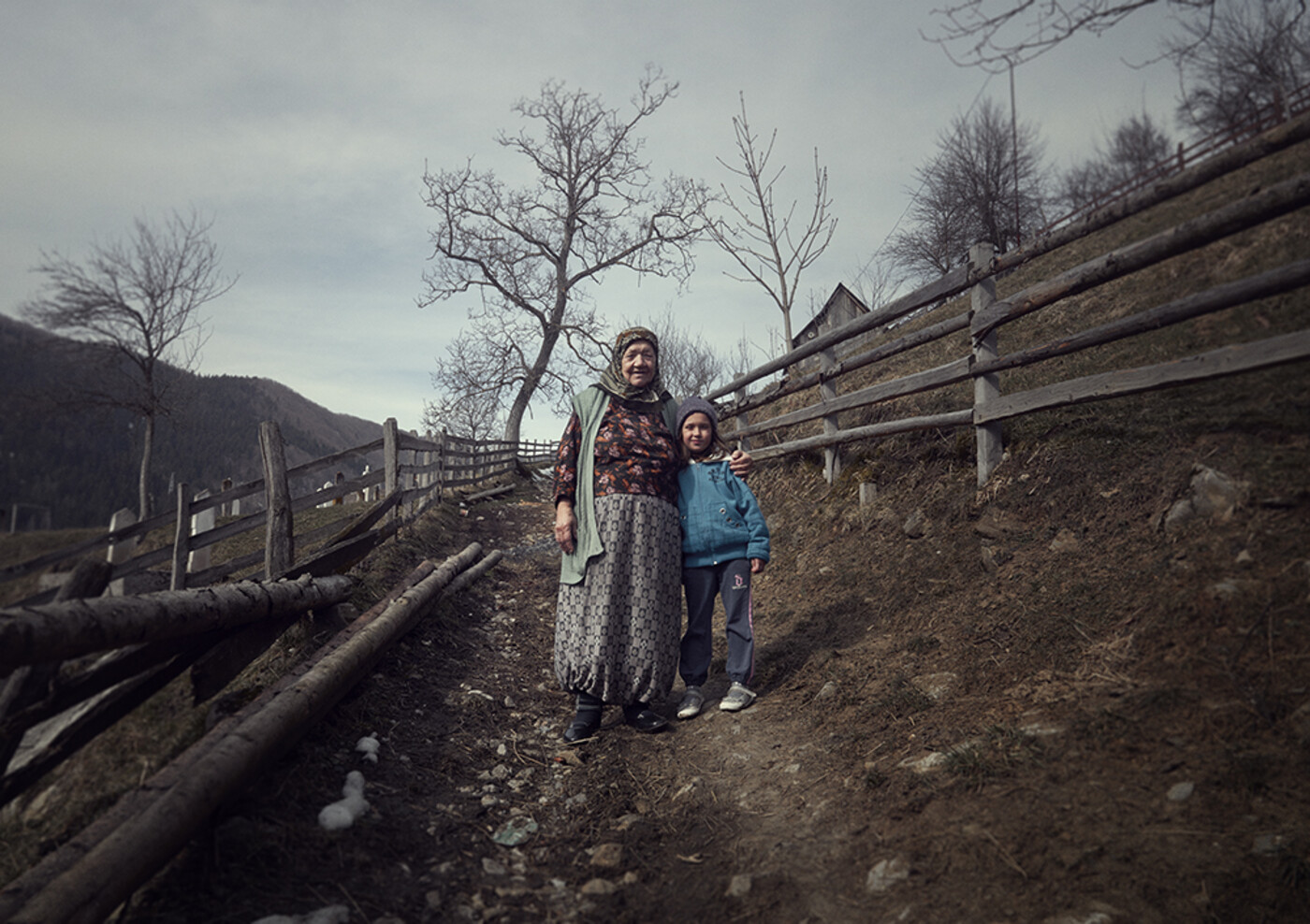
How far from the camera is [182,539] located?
17.1 ft

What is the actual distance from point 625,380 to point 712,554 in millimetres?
1080

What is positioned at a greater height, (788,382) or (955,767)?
(788,382)

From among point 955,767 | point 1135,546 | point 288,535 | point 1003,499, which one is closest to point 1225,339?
point 1135,546

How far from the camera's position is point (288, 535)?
16.6 feet

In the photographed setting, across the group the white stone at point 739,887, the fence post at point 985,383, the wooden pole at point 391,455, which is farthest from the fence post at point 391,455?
the white stone at point 739,887

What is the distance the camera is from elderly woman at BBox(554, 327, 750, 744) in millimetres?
3281

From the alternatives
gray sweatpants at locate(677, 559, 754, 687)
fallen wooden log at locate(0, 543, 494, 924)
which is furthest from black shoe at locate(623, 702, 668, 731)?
fallen wooden log at locate(0, 543, 494, 924)

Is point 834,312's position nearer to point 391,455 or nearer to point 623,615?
point 391,455

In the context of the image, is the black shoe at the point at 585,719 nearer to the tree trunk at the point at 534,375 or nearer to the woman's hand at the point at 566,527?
the woman's hand at the point at 566,527

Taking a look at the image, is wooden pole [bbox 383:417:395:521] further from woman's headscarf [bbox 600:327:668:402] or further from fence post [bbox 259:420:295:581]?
woman's headscarf [bbox 600:327:668:402]

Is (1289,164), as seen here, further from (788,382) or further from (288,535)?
(288,535)

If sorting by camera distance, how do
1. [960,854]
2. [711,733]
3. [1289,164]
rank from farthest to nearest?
[711,733] → [1289,164] → [960,854]

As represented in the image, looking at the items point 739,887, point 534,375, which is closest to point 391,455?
point 739,887

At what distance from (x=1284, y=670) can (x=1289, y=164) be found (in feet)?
7.93
